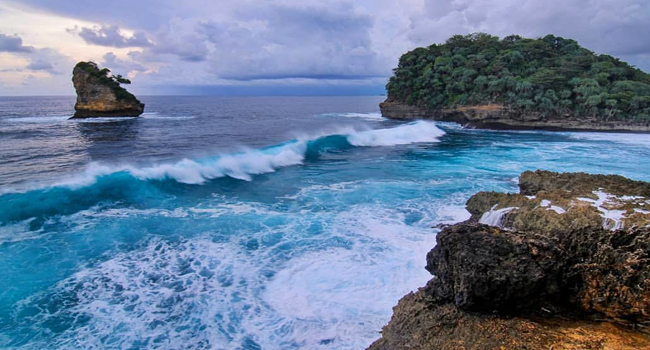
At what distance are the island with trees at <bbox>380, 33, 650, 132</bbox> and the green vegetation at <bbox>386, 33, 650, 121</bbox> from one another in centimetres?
8

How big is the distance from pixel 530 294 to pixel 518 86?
144 ft

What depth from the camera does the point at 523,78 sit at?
4594 centimetres

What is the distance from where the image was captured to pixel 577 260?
414 centimetres

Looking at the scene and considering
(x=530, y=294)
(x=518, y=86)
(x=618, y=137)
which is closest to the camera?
(x=530, y=294)

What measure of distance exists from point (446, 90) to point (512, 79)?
867 cm

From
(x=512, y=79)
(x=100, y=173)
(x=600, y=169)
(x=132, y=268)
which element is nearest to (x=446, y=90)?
(x=512, y=79)

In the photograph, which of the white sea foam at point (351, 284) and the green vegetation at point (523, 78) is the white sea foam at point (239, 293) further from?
the green vegetation at point (523, 78)

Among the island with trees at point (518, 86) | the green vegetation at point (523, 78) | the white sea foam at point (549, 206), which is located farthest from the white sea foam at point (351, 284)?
the green vegetation at point (523, 78)

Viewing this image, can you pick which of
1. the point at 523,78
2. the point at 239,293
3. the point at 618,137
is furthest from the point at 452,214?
the point at 523,78

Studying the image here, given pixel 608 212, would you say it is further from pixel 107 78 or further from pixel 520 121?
pixel 107 78

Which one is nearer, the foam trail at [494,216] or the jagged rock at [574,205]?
the jagged rock at [574,205]

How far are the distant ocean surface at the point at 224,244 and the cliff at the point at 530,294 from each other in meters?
1.60

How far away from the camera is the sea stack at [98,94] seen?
156 feet

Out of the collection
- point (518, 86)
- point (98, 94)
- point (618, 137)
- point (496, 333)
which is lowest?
point (496, 333)
